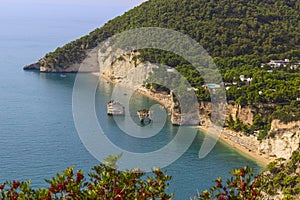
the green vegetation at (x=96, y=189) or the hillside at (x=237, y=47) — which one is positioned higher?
the hillside at (x=237, y=47)

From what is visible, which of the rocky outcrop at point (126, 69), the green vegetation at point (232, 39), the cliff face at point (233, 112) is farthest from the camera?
the rocky outcrop at point (126, 69)

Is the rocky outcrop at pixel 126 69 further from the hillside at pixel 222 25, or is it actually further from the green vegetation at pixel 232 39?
the hillside at pixel 222 25

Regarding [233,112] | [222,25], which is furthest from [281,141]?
[222,25]

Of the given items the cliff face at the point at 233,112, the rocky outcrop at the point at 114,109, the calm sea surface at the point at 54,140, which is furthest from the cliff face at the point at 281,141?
the rocky outcrop at the point at 114,109

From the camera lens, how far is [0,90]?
39094 millimetres

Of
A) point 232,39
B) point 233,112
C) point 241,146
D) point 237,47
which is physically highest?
point 232,39

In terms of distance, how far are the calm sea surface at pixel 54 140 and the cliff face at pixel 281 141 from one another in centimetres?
127

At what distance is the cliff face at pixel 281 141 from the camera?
23547 millimetres

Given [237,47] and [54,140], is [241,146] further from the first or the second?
[237,47]

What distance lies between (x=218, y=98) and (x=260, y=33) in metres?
13.2

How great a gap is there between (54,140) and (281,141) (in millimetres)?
10754

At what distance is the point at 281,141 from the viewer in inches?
949

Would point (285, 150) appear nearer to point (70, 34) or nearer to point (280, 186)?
point (280, 186)

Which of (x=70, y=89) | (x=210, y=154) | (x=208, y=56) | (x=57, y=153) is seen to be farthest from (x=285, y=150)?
(x=70, y=89)
